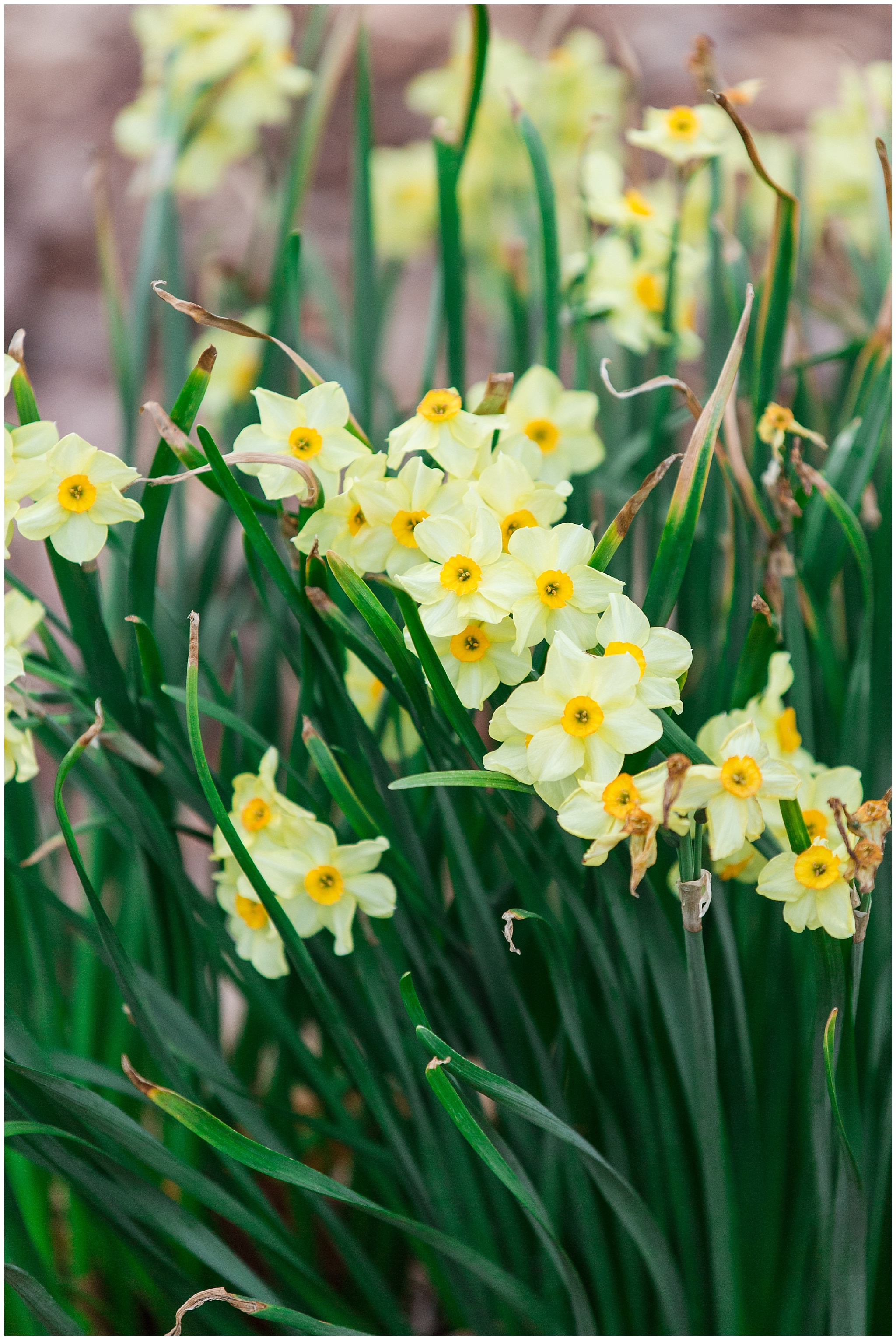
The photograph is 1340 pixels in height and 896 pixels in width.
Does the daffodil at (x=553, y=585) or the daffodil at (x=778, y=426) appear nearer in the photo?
the daffodil at (x=553, y=585)

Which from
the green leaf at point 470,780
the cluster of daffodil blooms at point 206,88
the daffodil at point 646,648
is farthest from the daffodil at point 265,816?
the cluster of daffodil blooms at point 206,88

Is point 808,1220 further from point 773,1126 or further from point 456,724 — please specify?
point 456,724

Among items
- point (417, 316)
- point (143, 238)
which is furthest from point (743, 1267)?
point (417, 316)

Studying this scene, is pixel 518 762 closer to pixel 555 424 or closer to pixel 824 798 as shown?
pixel 824 798

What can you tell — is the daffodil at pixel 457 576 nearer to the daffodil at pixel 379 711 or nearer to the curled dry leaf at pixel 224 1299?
the daffodil at pixel 379 711

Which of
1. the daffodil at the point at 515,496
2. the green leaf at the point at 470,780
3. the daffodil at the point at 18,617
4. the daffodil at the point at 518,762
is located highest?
the daffodil at the point at 515,496
